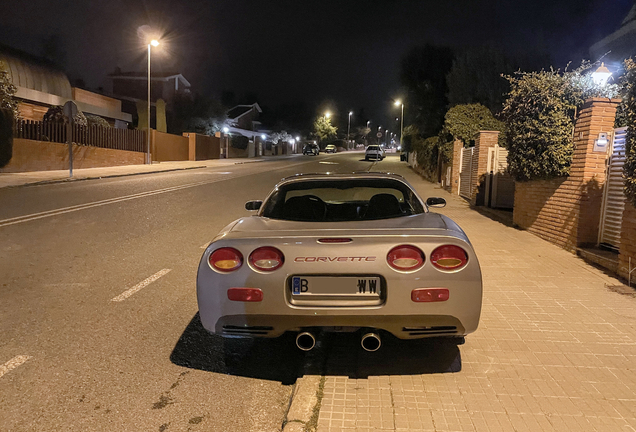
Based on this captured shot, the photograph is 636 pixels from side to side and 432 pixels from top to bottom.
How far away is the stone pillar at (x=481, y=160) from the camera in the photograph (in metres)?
15.1

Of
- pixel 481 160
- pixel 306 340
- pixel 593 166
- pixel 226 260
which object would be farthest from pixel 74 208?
pixel 481 160

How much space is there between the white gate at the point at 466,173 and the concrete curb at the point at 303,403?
14.0 meters

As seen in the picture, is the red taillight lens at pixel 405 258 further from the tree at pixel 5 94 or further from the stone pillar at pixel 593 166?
the tree at pixel 5 94

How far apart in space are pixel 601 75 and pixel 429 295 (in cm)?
753

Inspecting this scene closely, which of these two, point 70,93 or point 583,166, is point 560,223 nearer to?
point 583,166

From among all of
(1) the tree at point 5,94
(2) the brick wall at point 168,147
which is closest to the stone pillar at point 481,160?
(1) the tree at point 5,94

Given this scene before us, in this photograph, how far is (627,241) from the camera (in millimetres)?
6531

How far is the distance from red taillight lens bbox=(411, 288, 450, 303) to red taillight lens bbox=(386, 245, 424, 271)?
0.16m

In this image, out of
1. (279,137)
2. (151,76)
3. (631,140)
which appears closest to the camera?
(631,140)

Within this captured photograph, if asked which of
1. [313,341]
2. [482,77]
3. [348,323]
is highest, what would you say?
[482,77]

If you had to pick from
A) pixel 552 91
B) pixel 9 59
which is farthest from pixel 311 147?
pixel 552 91

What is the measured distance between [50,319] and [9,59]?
30063 mm

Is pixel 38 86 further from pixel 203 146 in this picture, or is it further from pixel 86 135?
pixel 203 146

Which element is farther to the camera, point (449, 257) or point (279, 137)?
point (279, 137)
